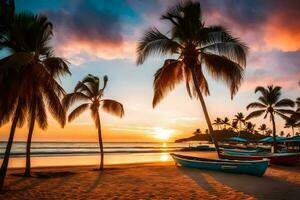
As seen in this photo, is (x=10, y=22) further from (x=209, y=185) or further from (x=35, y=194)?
(x=209, y=185)

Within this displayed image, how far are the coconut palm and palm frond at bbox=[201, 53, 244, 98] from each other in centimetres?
888

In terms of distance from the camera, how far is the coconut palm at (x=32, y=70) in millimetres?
10906

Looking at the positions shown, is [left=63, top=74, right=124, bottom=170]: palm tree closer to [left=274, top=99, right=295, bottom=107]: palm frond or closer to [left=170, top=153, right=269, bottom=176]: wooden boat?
[left=170, top=153, right=269, bottom=176]: wooden boat

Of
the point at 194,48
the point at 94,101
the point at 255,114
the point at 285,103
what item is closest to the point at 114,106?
the point at 94,101

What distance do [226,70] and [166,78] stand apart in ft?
12.3

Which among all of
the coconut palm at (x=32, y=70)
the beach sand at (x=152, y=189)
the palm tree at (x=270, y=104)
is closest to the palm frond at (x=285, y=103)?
the palm tree at (x=270, y=104)

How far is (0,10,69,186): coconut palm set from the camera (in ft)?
35.8

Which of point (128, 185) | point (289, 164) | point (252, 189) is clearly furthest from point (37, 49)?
point (289, 164)

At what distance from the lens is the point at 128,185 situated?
13.0 metres

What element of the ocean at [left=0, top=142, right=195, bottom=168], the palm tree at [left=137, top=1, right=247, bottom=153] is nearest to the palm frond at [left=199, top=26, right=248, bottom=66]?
the palm tree at [left=137, top=1, right=247, bottom=153]

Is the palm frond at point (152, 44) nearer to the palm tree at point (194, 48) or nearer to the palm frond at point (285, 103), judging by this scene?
the palm tree at point (194, 48)

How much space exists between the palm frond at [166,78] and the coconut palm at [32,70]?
715cm

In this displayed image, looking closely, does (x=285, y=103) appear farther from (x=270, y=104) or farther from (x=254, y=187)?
(x=254, y=187)

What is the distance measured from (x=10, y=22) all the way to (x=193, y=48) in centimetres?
1056
